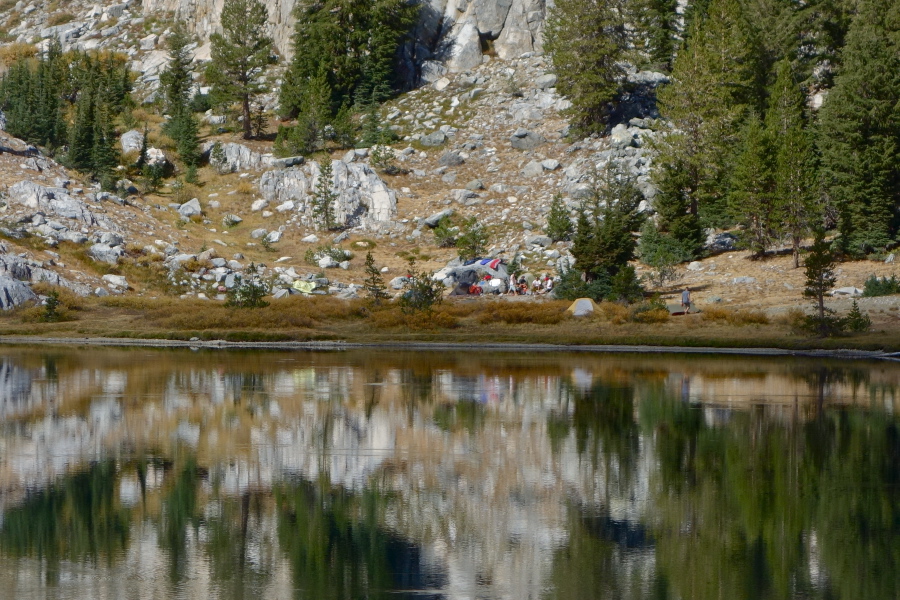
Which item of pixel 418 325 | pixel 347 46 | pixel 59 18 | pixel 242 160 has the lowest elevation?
pixel 418 325

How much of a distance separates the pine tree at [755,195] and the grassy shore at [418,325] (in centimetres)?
1391

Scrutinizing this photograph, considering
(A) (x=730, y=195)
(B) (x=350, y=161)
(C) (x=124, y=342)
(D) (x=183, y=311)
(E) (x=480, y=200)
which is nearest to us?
(C) (x=124, y=342)

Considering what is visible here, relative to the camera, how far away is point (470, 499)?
1602cm

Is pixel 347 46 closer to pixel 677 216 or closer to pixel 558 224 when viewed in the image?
pixel 558 224

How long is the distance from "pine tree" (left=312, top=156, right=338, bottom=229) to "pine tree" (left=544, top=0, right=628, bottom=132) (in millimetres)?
19221

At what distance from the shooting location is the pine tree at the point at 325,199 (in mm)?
73312

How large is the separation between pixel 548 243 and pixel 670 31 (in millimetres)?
28043

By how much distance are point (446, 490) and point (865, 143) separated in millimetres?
53328

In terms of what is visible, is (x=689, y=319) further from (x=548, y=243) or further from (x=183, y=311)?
(x=183, y=311)

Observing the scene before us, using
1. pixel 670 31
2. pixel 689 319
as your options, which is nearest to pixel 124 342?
pixel 689 319

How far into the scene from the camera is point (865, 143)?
61.8 m

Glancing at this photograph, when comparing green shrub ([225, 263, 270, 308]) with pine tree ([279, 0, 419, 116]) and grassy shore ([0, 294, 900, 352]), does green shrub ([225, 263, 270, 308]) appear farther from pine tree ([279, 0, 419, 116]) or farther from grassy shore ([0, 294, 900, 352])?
pine tree ([279, 0, 419, 116])

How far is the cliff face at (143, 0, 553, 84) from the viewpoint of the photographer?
9444cm

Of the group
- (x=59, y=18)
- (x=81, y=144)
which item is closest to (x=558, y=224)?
(x=81, y=144)
